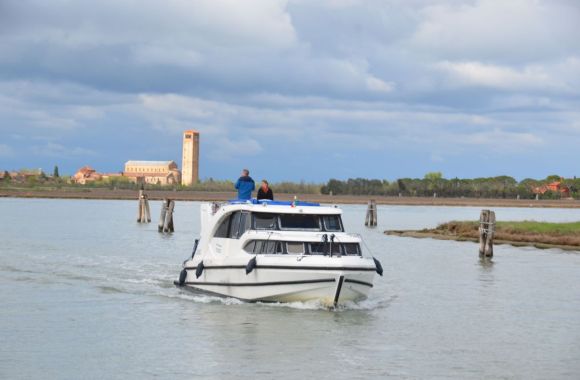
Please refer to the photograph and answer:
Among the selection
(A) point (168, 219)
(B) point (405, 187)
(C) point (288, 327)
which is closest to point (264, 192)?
(C) point (288, 327)

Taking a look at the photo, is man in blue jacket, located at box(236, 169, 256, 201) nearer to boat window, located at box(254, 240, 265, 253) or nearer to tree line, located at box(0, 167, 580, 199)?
boat window, located at box(254, 240, 265, 253)

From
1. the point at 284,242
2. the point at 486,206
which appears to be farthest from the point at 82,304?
the point at 486,206

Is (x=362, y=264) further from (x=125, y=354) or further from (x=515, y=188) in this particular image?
(x=515, y=188)

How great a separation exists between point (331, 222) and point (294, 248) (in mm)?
1792

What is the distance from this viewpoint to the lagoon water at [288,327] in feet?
66.3

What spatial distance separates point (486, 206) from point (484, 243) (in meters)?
106

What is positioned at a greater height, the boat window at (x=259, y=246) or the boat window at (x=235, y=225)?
the boat window at (x=235, y=225)

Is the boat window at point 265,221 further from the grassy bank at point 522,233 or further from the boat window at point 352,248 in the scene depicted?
the grassy bank at point 522,233

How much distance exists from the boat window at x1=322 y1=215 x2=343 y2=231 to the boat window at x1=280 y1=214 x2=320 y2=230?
22 cm

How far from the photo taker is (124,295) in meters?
31.6

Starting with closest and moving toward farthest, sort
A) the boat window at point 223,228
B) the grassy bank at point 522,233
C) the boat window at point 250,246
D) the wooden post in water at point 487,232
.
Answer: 1. the boat window at point 250,246
2. the boat window at point 223,228
3. the wooden post in water at point 487,232
4. the grassy bank at point 522,233

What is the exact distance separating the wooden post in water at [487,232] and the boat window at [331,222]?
1870 centimetres

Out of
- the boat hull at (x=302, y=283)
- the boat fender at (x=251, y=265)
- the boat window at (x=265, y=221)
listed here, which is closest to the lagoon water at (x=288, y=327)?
the boat hull at (x=302, y=283)

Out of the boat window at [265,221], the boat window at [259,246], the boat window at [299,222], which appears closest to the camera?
the boat window at [259,246]
